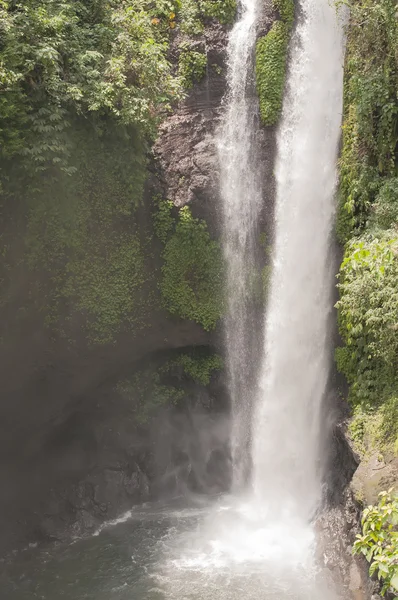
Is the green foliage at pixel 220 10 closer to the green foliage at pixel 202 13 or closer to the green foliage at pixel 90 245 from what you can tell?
the green foliage at pixel 202 13

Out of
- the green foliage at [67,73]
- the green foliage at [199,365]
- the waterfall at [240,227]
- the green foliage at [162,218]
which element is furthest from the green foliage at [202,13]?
the green foliage at [199,365]

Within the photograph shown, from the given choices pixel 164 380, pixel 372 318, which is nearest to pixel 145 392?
pixel 164 380

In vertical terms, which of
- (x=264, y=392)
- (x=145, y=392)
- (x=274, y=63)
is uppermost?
(x=274, y=63)

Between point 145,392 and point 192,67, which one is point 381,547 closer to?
point 145,392

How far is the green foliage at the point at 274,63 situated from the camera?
13344 mm

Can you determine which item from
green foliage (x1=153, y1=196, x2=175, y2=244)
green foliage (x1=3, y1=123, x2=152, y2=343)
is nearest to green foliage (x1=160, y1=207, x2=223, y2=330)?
green foliage (x1=153, y1=196, x2=175, y2=244)

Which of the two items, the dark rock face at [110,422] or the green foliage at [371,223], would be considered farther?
the dark rock face at [110,422]

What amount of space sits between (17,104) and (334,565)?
33.8ft

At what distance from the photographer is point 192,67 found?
14.1m

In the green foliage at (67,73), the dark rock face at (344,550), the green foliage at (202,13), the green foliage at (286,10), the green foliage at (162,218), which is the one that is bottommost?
the dark rock face at (344,550)

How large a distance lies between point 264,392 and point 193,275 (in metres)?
3.28

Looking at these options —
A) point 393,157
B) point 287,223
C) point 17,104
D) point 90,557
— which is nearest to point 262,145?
point 287,223

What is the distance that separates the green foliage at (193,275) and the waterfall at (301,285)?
1.41 meters

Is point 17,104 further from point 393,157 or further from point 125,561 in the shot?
point 125,561
